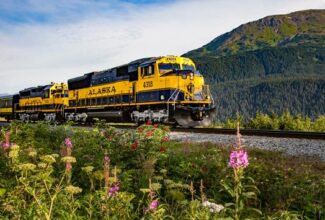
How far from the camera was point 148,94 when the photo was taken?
24453 mm

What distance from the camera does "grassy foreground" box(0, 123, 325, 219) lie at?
4.98 m

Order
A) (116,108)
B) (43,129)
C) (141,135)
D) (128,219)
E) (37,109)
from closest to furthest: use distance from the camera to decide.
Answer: (128,219) → (141,135) → (43,129) → (116,108) → (37,109)

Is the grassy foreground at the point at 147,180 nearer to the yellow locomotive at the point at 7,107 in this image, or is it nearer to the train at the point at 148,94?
the train at the point at 148,94

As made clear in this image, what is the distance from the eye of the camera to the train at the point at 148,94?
2327 cm

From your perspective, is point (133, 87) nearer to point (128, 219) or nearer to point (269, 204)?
point (269, 204)

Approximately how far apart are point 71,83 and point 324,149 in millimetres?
26826

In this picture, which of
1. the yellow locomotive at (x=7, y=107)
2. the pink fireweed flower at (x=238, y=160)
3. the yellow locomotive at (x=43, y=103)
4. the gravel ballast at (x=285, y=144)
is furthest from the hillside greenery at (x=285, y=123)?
the yellow locomotive at (x=7, y=107)

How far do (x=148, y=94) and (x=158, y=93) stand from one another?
2.80 ft

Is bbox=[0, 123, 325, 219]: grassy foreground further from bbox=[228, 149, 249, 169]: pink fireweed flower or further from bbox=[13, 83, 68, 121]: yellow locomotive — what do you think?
bbox=[13, 83, 68, 121]: yellow locomotive

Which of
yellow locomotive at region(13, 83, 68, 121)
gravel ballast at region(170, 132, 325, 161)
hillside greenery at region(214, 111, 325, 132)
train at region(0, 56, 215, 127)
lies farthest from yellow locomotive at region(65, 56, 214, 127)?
yellow locomotive at region(13, 83, 68, 121)

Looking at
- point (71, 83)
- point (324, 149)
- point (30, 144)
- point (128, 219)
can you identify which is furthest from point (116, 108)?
point (128, 219)

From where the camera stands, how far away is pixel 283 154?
11.9 m

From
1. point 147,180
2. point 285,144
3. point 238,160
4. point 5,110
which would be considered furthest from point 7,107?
point 238,160

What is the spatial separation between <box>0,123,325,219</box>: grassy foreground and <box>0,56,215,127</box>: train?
1066 centimetres
